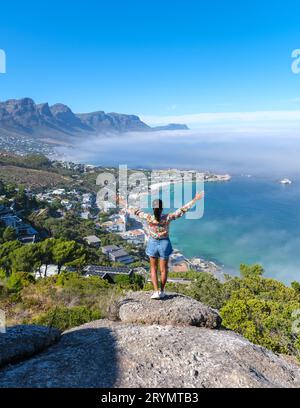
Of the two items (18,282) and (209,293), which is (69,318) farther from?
(209,293)

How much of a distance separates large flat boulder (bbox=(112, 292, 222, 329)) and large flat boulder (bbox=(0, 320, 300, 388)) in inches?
9.1

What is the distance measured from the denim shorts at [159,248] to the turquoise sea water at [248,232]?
33.0m

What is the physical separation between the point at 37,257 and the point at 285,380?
18383 millimetres

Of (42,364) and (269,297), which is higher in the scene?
(42,364)

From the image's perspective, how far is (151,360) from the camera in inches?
157

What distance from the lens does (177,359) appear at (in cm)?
402

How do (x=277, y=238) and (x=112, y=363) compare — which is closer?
(x=112, y=363)

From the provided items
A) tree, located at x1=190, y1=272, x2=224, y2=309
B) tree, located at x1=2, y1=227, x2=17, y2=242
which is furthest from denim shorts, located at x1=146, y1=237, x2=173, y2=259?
tree, located at x1=2, y1=227, x2=17, y2=242

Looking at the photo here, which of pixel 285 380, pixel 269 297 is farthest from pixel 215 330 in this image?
pixel 269 297

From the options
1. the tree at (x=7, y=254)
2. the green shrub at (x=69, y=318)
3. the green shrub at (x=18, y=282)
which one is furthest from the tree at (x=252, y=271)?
the tree at (x=7, y=254)

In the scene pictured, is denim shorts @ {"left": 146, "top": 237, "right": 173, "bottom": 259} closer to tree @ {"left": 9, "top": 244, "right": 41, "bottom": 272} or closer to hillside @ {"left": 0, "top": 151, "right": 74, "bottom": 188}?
tree @ {"left": 9, "top": 244, "right": 41, "bottom": 272}

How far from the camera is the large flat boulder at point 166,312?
5.08 m

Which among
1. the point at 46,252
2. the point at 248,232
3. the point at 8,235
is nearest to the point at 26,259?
the point at 46,252
